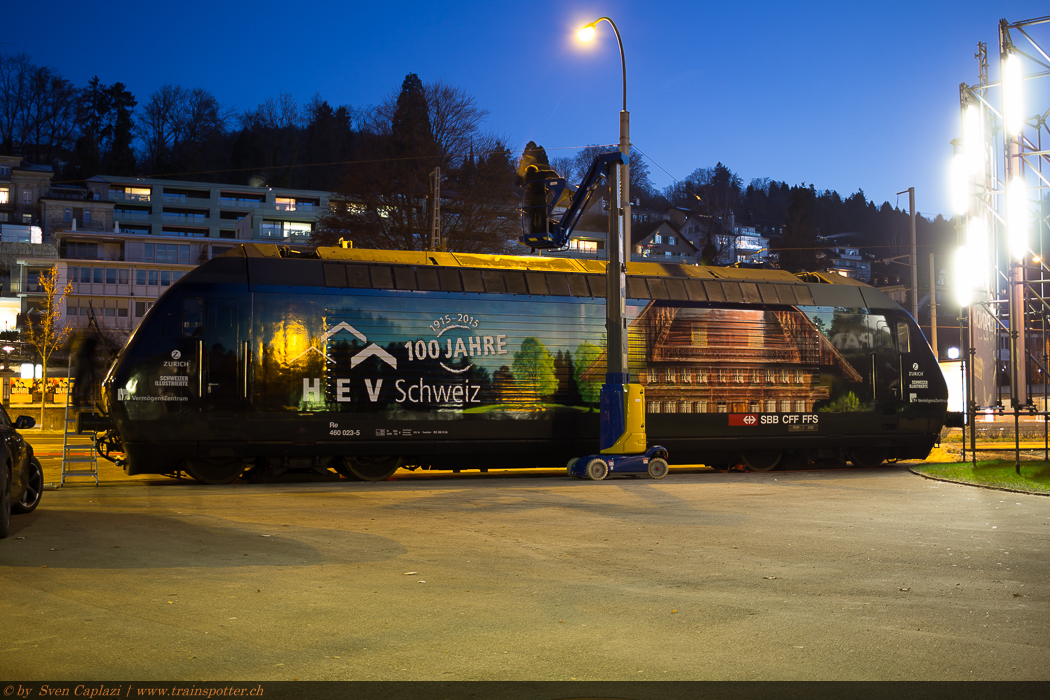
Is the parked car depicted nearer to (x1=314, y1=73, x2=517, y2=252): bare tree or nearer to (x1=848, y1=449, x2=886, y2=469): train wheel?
(x1=848, y1=449, x2=886, y2=469): train wheel

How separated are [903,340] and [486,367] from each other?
9431 millimetres

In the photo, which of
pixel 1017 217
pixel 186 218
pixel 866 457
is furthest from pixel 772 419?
pixel 186 218

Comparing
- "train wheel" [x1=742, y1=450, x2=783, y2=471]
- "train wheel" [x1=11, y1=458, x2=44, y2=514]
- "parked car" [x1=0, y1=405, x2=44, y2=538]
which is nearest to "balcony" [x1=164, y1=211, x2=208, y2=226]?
"train wheel" [x1=742, y1=450, x2=783, y2=471]

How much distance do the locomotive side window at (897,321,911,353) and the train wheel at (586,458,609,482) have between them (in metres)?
7.93

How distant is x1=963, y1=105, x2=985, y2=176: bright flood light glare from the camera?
2502 cm

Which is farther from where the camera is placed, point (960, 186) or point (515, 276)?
point (960, 186)

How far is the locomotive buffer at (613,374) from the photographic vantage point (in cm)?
1560

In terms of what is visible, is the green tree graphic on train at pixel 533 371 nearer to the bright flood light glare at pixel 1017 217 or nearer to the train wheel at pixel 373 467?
the train wheel at pixel 373 467

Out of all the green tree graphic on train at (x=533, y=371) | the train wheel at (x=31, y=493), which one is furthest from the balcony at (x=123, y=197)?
the train wheel at (x=31, y=493)

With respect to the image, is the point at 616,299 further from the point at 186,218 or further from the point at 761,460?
the point at 186,218

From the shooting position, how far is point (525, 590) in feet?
22.2

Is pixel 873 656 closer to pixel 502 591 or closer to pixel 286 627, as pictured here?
pixel 502 591

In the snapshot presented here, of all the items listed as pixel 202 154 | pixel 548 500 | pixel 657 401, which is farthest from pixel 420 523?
pixel 202 154

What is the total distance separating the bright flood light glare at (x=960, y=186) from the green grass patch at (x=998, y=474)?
1074 cm
